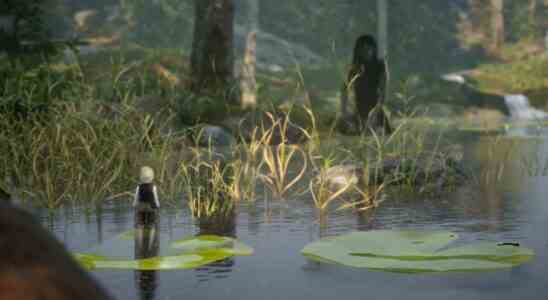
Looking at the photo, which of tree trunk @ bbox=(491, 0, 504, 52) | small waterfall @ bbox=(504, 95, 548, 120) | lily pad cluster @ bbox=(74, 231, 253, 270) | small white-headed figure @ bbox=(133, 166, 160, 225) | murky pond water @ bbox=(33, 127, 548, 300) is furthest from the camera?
tree trunk @ bbox=(491, 0, 504, 52)

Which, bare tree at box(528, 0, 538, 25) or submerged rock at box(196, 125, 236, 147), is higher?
bare tree at box(528, 0, 538, 25)

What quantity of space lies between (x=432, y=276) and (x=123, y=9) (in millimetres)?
45238

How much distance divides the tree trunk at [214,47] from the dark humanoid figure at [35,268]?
16799 mm

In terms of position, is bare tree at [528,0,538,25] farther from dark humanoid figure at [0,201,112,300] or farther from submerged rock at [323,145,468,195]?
dark humanoid figure at [0,201,112,300]

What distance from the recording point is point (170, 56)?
32188 mm

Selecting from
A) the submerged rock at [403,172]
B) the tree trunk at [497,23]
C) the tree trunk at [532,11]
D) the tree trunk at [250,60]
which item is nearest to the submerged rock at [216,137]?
the tree trunk at [250,60]

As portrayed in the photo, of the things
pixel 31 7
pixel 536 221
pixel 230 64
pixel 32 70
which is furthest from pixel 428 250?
pixel 230 64

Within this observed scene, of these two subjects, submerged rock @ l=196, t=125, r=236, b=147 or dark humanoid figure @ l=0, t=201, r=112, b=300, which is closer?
dark humanoid figure @ l=0, t=201, r=112, b=300

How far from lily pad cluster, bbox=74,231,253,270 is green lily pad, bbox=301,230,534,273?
1.67 feet

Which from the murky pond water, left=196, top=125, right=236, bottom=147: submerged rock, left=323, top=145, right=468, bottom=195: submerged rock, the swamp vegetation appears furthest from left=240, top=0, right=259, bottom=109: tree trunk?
the murky pond water

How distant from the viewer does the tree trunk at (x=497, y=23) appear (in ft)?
157

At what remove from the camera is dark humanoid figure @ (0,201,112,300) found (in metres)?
1.04

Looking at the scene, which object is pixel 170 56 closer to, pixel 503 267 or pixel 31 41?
pixel 31 41

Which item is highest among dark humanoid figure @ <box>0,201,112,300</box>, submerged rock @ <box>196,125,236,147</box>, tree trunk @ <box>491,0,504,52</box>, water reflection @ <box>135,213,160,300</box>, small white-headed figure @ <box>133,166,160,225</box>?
tree trunk @ <box>491,0,504,52</box>
